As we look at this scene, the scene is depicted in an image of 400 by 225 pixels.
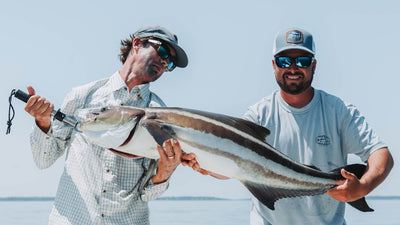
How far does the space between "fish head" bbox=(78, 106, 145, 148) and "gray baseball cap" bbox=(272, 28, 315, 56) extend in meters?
2.07

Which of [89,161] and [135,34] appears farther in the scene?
[135,34]

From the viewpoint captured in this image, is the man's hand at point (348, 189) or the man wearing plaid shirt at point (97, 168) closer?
the man's hand at point (348, 189)

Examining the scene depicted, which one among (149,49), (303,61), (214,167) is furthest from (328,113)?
(149,49)

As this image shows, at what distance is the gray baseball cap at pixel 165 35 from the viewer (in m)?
5.63

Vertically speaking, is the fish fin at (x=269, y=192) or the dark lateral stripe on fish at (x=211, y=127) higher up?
the dark lateral stripe on fish at (x=211, y=127)

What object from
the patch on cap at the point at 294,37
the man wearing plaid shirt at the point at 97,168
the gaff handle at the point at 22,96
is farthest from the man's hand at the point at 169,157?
the patch on cap at the point at 294,37

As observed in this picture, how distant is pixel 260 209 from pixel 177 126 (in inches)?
66.1

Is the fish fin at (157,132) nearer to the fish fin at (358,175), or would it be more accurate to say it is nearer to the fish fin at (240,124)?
the fish fin at (240,124)

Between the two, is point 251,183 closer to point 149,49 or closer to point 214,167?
point 214,167

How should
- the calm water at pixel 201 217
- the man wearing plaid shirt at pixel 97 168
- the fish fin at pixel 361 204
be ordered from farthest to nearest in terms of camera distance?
the calm water at pixel 201 217, the man wearing plaid shirt at pixel 97 168, the fish fin at pixel 361 204

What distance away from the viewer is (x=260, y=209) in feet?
17.6

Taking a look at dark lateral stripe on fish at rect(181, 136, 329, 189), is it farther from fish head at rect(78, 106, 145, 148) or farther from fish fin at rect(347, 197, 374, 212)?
fish head at rect(78, 106, 145, 148)

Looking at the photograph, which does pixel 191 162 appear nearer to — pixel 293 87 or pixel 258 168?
pixel 258 168

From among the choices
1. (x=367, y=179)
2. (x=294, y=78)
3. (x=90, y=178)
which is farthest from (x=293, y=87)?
(x=90, y=178)
